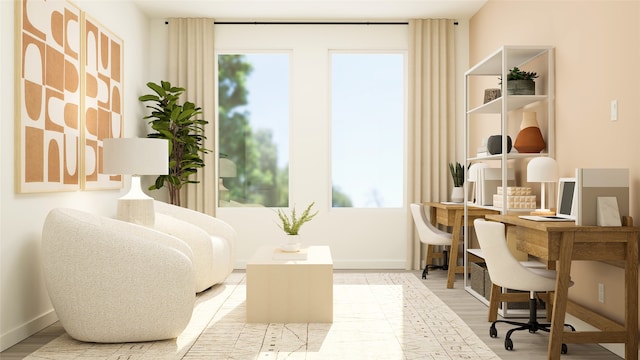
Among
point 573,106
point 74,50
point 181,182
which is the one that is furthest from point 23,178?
point 573,106

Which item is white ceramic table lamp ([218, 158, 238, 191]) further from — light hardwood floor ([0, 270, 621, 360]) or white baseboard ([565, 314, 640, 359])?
white baseboard ([565, 314, 640, 359])

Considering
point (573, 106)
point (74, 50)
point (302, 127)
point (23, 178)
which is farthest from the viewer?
point (302, 127)

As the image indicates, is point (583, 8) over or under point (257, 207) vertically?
over

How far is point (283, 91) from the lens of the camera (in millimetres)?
6398

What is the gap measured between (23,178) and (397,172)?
406cm

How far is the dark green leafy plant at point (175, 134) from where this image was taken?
563 cm

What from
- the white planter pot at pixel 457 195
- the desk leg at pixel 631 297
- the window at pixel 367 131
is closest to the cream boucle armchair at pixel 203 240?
the window at pixel 367 131

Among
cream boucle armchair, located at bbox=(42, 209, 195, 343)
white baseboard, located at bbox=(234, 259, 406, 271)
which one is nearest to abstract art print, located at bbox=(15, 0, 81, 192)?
cream boucle armchair, located at bbox=(42, 209, 195, 343)

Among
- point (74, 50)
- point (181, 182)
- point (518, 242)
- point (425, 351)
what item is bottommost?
point (425, 351)

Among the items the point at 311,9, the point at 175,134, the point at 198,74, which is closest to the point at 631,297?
the point at 311,9

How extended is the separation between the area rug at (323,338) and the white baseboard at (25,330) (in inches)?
9.0

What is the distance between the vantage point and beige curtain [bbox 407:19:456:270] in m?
6.16

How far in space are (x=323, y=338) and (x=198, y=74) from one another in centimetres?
380

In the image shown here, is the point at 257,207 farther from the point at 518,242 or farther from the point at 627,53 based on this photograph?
the point at 627,53
